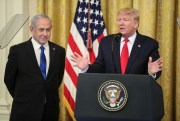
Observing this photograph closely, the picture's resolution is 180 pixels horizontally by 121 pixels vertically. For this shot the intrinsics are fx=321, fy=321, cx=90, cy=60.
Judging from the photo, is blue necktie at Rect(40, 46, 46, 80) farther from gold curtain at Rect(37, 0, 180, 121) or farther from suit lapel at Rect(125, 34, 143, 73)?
gold curtain at Rect(37, 0, 180, 121)

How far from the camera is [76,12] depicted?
4.05m

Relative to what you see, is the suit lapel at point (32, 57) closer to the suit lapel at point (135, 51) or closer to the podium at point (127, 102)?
the suit lapel at point (135, 51)

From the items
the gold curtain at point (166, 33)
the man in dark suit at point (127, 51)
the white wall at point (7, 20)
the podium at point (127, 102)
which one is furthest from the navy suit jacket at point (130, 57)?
the white wall at point (7, 20)

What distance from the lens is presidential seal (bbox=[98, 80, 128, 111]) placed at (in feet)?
5.12

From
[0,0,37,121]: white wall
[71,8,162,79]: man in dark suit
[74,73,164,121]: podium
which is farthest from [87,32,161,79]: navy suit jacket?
[0,0,37,121]: white wall

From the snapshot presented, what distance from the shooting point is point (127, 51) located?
2.57m

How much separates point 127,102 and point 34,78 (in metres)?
1.32

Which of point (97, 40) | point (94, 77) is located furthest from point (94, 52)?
point (94, 77)

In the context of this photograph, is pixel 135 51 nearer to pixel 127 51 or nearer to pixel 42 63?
pixel 127 51

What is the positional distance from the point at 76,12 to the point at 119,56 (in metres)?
1.68

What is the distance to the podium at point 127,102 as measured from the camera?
5.03ft

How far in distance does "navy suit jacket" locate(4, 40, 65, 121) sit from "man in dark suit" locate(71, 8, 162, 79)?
435mm

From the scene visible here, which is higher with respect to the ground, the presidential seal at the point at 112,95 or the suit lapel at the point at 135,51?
the suit lapel at the point at 135,51

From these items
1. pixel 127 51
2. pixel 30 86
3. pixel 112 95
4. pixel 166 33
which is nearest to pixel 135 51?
pixel 127 51
